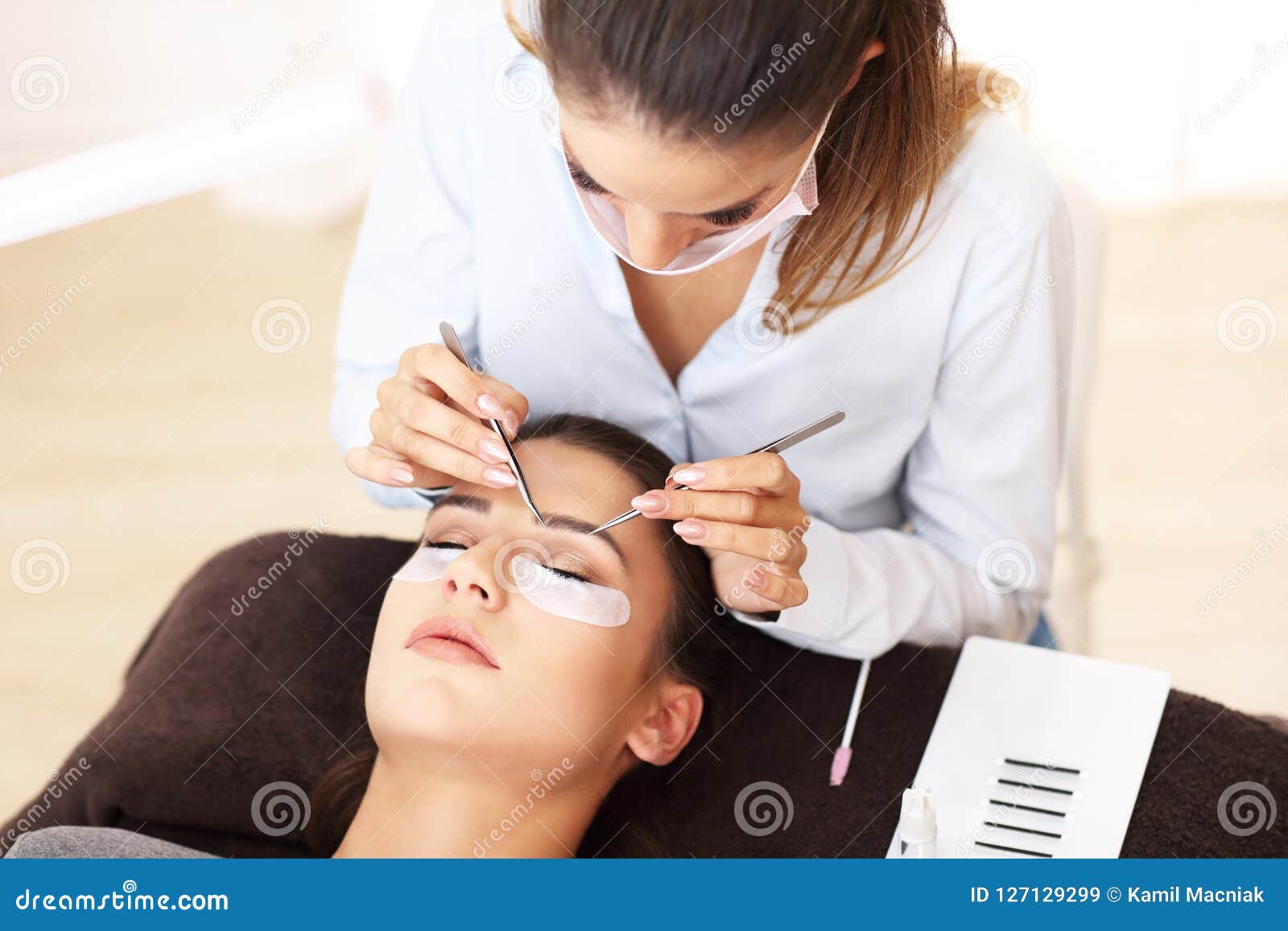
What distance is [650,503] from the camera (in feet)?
3.83

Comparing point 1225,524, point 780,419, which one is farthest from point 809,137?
point 1225,524

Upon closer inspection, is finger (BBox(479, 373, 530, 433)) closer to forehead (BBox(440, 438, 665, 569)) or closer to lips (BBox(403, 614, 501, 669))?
forehead (BBox(440, 438, 665, 569))

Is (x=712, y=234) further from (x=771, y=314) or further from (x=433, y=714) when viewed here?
(x=433, y=714)

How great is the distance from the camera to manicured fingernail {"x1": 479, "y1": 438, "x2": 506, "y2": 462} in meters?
1.28

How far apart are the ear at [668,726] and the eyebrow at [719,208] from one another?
636 millimetres

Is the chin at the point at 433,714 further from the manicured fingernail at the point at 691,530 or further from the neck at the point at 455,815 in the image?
the manicured fingernail at the point at 691,530

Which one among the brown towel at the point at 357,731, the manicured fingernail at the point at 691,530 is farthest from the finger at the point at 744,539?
the brown towel at the point at 357,731

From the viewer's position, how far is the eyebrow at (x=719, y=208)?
1.15m

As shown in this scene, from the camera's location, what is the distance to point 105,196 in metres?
0.99

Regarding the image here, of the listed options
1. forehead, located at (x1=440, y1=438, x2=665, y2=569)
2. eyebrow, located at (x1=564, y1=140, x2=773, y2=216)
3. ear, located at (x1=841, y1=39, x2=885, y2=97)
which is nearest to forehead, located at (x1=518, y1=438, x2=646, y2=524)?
forehead, located at (x1=440, y1=438, x2=665, y2=569)

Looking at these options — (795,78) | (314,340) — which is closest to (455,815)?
(795,78)

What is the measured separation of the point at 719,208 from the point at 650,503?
0.30m

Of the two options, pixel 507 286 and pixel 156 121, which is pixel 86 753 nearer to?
pixel 507 286

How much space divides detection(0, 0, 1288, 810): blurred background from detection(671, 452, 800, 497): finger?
781 mm
